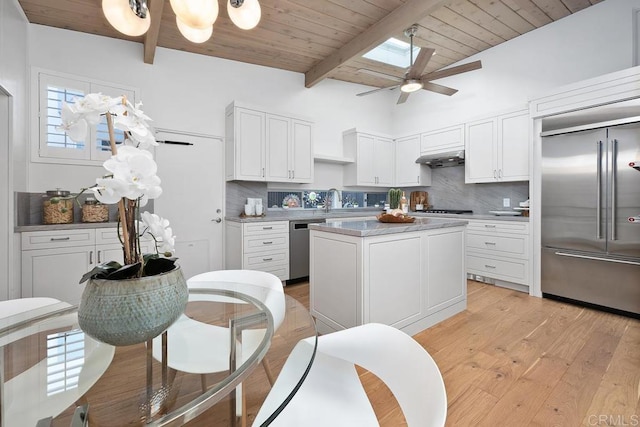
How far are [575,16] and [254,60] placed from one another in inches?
161

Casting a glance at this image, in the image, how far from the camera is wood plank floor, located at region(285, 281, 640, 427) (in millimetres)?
1508

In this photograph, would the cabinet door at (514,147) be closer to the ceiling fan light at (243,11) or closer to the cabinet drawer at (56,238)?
the ceiling fan light at (243,11)

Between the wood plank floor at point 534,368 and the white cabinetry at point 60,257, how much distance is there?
279 centimetres

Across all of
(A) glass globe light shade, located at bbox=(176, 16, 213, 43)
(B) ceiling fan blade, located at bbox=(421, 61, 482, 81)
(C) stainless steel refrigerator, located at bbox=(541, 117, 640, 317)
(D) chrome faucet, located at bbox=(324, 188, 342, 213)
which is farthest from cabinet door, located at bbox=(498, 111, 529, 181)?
(A) glass globe light shade, located at bbox=(176, 16, 213, 43)

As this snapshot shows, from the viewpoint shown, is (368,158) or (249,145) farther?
(368,158)

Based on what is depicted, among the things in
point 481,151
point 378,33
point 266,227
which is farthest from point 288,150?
point 481,151

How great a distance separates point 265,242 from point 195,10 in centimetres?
279

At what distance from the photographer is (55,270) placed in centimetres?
268

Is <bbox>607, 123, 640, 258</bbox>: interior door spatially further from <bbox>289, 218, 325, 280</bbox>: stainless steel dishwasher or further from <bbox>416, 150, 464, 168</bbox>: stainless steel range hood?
<bbox>289, 218, 325, 280</bbox>: stainless steel dishwasher

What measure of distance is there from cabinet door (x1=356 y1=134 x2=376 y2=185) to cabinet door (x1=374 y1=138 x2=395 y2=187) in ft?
0.26

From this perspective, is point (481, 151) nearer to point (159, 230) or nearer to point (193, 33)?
point (193, 33)

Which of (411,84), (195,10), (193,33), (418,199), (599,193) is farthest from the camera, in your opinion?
(418,199)

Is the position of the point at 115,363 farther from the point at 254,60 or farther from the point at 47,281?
the point at 254,60

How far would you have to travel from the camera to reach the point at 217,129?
3941 millimetres
